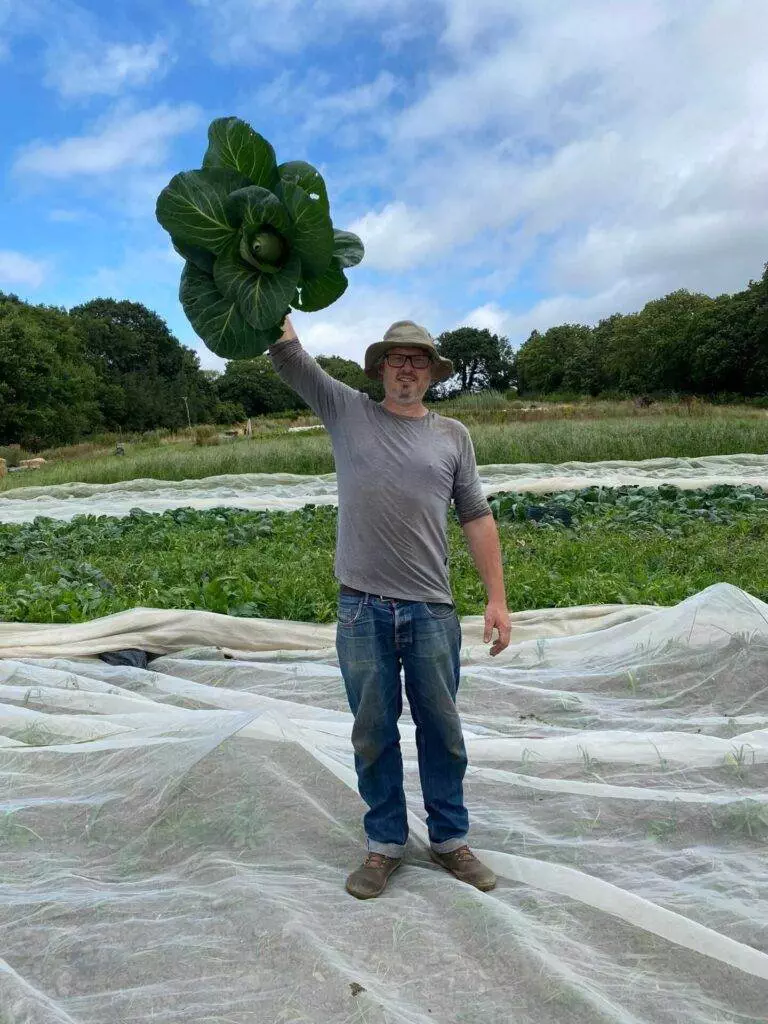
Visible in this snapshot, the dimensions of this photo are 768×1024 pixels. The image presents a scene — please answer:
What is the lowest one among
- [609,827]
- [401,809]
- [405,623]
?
[609,827]

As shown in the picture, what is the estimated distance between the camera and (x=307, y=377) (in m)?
2.45

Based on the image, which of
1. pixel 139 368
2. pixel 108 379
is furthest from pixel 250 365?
pixel 108 379

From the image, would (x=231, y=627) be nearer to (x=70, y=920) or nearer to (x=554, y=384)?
(x=70, y=920)

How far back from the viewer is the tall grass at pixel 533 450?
14.2 meters

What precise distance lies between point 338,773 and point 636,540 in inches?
183

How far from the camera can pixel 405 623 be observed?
88.2 inches

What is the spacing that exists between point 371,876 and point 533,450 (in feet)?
42.2

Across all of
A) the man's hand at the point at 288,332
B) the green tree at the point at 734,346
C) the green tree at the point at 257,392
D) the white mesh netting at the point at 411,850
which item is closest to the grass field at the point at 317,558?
the white mesh netting at the point at 411,850

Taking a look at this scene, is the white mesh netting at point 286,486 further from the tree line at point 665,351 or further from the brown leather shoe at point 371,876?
the tree line at point 665,351

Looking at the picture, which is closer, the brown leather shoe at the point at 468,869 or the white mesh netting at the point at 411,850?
the white mesh netting at the point at 411,850

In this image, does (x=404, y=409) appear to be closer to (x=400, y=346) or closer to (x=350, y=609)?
(x=400, y=346)

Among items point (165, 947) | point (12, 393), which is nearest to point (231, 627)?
point (165, 947)

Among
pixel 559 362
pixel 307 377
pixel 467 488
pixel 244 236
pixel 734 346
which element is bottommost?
pixel 467 488

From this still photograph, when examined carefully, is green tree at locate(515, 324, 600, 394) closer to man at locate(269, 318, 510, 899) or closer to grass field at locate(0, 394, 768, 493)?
grass field at locate(0, 394, 768, 493)
